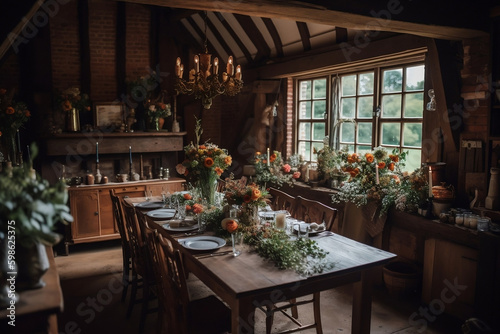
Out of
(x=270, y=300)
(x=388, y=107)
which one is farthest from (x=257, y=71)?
(x=270, y=300)

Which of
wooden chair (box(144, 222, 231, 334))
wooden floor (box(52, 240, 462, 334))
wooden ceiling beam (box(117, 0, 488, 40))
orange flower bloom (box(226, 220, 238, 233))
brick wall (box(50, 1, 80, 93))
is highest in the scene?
brick wall (box(50, 1, 80, 93))

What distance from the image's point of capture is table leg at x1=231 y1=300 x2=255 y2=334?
2305 millimetres

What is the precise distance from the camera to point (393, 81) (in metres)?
4.88

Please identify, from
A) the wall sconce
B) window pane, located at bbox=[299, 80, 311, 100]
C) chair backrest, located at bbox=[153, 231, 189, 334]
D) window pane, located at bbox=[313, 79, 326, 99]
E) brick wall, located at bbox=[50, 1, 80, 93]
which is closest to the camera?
chair backrest, located at bbox=[153, 231, 189, 334]

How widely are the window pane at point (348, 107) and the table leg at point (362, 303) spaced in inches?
127

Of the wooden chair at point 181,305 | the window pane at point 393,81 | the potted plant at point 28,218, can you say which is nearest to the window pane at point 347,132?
the window pane at point 393,81

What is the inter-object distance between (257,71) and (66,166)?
11.6 feet

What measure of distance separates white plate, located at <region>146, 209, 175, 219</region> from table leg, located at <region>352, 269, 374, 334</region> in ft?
6.48

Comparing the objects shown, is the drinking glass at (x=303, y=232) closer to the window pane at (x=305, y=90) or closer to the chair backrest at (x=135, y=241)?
the chair backrest at (x=135, y=241)

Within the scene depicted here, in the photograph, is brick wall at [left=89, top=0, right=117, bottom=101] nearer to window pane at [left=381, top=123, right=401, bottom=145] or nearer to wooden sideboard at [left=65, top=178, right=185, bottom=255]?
wooden sideboard at [left=65, top=178, right=185, bottom=255]

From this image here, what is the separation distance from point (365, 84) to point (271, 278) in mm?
3651

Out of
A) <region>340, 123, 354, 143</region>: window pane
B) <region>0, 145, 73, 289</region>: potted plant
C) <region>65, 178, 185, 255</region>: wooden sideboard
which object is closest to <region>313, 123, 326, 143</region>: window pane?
<region>340, 123, 354, 143</region>: window pane

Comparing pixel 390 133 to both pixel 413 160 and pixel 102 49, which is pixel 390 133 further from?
pixel 102 49

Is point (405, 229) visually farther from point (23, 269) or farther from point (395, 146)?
point (23, 269)
